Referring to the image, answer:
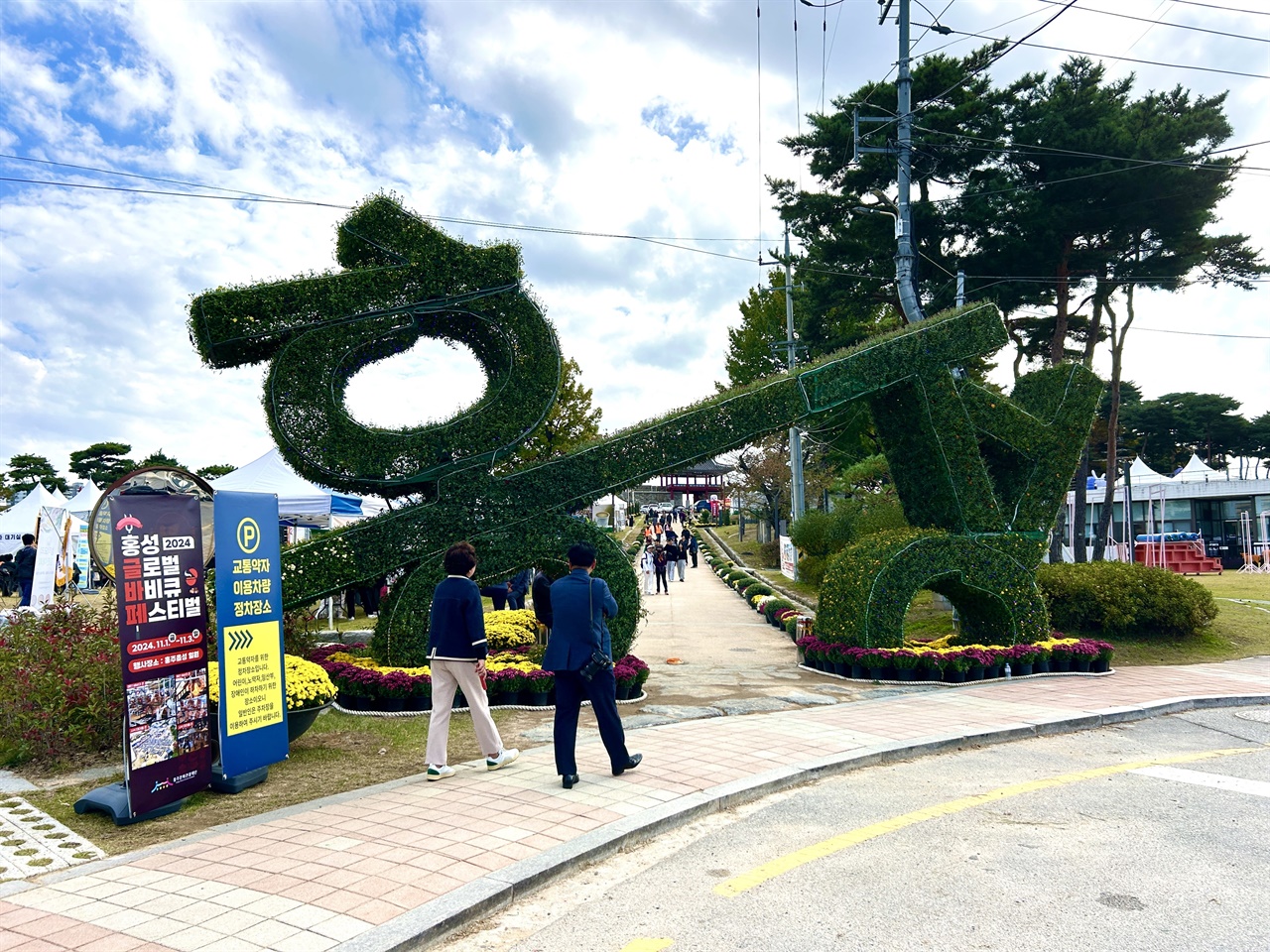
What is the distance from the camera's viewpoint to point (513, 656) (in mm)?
10062

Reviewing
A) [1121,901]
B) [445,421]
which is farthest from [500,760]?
[445,421]

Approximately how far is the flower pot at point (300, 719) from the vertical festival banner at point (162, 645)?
3.44ft

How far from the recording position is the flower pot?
689cm

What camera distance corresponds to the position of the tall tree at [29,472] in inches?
2249

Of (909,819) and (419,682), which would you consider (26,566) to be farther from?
(909,819)

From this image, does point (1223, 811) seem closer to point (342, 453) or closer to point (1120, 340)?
point (342, 453)

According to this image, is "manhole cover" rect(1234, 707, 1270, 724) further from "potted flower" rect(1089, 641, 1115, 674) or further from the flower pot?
the flower pot

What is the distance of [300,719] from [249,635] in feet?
3.92

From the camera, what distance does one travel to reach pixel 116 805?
524 cm

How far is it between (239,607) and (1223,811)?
6632mm

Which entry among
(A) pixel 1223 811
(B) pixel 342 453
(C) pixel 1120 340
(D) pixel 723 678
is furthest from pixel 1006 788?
(C) pixel 1120 340

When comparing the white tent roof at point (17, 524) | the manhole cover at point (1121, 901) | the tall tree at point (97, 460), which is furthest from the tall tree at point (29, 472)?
the manhole cover at point (1121, 901)

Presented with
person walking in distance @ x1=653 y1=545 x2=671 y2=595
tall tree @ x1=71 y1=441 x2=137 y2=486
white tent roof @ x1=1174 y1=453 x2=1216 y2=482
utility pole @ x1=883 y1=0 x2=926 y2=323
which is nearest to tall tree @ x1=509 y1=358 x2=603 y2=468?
person walking in distance @ x1=653 y1=545 x2=671 y2=595

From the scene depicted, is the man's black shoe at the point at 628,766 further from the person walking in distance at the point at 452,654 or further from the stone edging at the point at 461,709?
the stone edging at the point at 461,709
